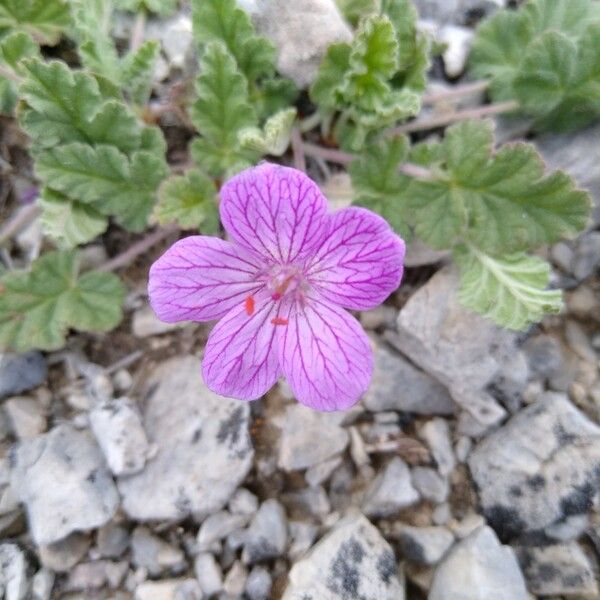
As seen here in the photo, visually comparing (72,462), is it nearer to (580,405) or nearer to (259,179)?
(259,179)

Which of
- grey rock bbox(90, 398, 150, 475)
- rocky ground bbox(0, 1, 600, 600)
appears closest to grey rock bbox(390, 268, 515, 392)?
rocky ground bbox(0, 1, 600, 600)

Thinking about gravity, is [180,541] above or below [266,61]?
below

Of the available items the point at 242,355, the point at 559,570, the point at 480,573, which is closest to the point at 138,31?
the point at 242,355

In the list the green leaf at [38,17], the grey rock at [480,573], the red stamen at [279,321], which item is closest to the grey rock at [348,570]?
the grey rock at [480,573]

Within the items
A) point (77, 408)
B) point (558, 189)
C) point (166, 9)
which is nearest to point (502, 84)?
point (558, 189)

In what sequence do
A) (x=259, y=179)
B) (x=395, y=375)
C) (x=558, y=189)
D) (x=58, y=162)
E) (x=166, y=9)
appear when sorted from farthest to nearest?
(x=166, y=9), (x=395, y=375), (x=58, y=162), (x=558, y=189), (x=259, y=179)
